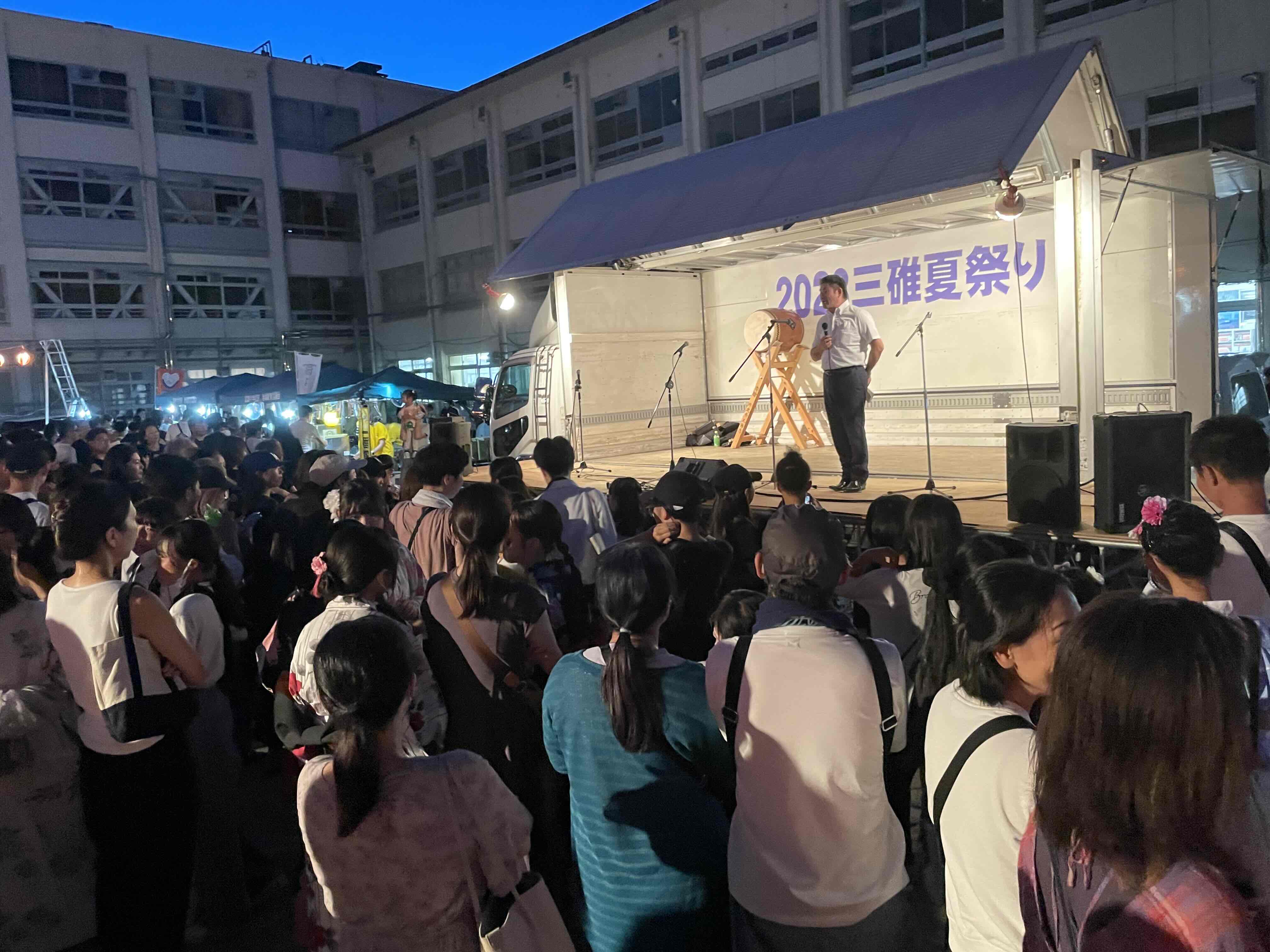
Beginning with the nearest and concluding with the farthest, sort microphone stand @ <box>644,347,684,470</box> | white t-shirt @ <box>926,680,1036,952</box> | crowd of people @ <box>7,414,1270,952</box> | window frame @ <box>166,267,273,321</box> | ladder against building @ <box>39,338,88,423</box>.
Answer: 1. crowd of people @ <box>7,414,1270,952</box>
2. white t-shirt @ <box>926,680,1036,952</box>
3. microphone stand @ <box>644,347,684,470</box>
4. ladder against building @ <box>39,338,88,423</box>
5. window frame @ <box>166,267,273,321</box>

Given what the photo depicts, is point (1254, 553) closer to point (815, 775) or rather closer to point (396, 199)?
point (815, 775)

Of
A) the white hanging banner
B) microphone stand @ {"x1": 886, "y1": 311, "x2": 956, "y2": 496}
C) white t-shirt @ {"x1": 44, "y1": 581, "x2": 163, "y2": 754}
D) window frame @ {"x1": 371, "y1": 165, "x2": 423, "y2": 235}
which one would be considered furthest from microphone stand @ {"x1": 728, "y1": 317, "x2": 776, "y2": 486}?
window frame @ {"x1": 371, "y1": 165, "x2": 423, "y2": 235}

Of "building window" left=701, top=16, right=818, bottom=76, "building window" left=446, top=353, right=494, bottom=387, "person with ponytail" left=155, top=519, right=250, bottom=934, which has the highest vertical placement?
"building window" left=701, top=16, right=818, bottom=76

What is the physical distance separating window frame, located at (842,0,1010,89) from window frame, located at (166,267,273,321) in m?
19.9

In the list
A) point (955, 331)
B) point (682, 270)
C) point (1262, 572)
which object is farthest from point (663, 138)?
point (1262, 572)

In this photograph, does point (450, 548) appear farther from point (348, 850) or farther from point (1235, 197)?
point (1235, 197)

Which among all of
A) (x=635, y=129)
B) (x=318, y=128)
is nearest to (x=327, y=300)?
(x=318, y=128)

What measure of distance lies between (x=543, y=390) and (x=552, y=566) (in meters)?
8.45

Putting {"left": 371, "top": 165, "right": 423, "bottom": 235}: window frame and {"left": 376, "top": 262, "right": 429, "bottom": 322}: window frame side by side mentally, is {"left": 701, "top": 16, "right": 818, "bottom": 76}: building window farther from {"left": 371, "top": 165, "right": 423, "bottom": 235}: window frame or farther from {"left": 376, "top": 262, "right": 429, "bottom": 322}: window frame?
{"left": 376, "top": 262, "right": 429, "bottom": 322}: window frame

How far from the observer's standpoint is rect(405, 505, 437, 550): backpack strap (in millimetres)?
4238

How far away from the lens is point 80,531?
2670 millimetres

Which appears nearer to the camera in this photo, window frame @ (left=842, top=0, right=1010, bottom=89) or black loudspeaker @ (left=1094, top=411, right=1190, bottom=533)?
black loudspeaker @ (left=1094, top=411, right=1190, bottom=533)

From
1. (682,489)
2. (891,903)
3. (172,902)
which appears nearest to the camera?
(891,903)

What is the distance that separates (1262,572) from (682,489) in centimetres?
243
